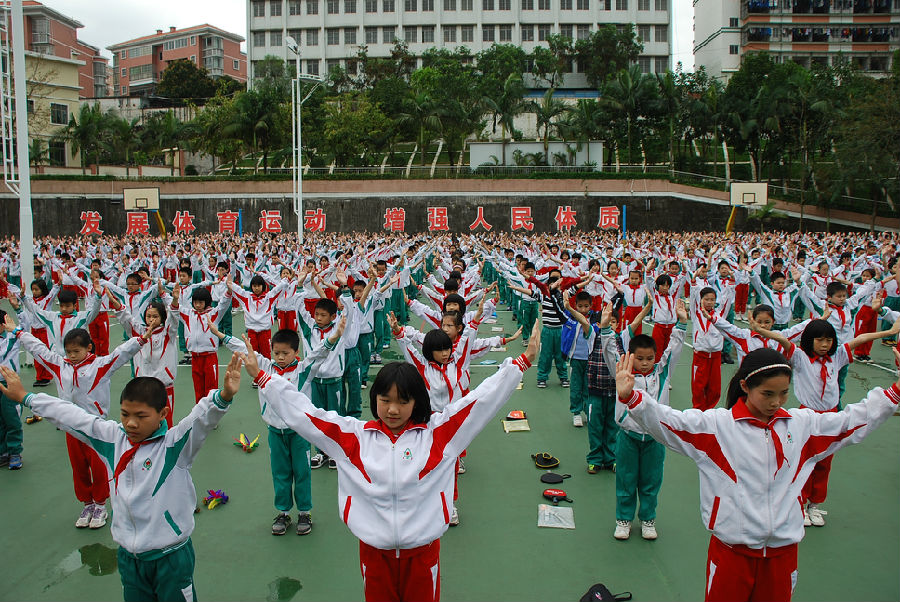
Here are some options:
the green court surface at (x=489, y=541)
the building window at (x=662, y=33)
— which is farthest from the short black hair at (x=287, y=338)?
the building window at (x=662, y=33)

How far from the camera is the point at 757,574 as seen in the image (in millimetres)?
2705

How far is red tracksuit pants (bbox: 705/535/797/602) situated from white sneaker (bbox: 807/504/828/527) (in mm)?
2168

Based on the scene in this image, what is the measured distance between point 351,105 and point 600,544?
33855mm

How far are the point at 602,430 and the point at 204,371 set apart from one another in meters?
4.15

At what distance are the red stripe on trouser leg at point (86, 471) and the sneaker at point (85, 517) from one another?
0.16ft

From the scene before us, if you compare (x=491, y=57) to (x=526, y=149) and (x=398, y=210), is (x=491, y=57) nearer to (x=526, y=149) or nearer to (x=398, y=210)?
(x=526, y=149)

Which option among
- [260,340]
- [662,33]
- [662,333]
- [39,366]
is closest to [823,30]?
[662,33]

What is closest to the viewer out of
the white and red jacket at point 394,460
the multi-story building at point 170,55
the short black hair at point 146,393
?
the white and red jacket at point 394,460

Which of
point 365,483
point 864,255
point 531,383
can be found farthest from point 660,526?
point 864,255

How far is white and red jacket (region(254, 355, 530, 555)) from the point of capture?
2586 mm

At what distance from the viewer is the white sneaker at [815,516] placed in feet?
14.9

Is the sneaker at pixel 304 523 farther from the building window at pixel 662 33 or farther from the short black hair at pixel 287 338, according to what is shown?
the building window at pixel 662 33

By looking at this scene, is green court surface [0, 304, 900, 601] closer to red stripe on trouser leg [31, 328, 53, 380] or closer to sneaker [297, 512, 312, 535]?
sneaker [297, 512, 312, 535]

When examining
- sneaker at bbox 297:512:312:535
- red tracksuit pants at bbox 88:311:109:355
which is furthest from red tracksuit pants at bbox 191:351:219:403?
red tracksuit pants at bbox 88:311:109:355
